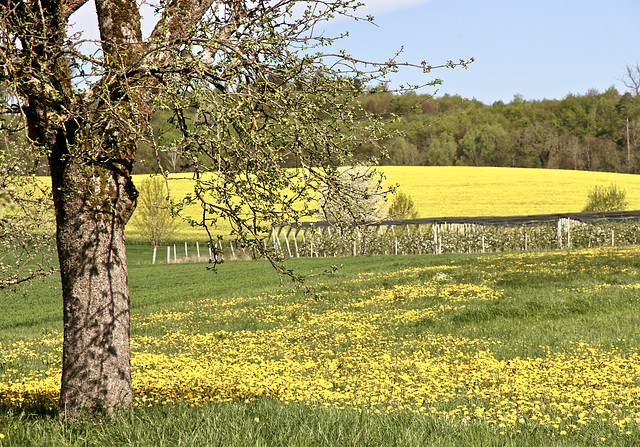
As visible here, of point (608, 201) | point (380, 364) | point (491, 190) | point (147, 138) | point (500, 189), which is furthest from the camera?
point (500, 189)

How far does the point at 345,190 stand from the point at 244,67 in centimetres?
175

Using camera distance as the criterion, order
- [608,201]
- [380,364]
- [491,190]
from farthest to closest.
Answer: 1. [491,190]
2. [608,201]
3. [380,364]

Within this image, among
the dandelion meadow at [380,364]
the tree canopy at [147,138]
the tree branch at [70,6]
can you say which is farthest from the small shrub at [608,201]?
the tree branch at [70,6]

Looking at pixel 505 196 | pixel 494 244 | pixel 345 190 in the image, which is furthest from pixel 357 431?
pixel 505 196

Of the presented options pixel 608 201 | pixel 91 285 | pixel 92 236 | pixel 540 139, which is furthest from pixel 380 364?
pixel 540 139

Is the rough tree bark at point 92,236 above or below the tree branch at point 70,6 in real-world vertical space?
below

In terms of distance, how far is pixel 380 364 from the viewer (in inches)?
397

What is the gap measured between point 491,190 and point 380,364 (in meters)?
61.7

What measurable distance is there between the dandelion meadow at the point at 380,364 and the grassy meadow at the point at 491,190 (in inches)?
1533

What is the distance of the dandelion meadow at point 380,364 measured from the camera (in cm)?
544

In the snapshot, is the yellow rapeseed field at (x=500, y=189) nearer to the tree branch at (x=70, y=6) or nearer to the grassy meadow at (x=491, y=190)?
the grassy meadow at (x=491, y=190)

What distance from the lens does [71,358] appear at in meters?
5.95

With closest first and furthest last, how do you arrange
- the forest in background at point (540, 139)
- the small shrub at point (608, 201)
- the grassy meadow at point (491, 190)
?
the small shrub at point (608, 201) → the grassy meadow at point (491, 190) → the forest in background at point (540, 139)

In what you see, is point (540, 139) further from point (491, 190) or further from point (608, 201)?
point (608, 201)
